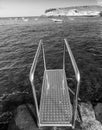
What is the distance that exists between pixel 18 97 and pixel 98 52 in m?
10.2

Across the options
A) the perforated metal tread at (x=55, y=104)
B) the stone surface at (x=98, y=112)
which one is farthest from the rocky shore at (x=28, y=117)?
the perforated metal tread at (x=55, y=104)

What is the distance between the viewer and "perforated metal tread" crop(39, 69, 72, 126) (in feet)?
11.1

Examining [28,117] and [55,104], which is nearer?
[28,117]

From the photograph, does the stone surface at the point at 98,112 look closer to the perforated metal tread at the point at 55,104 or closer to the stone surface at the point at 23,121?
the perforated metal tread at the point at 55,104

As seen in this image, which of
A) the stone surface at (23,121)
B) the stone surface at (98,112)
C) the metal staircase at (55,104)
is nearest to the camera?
the metal staircase at (55,104)

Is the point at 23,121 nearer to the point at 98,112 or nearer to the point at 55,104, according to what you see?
the point at 55,104

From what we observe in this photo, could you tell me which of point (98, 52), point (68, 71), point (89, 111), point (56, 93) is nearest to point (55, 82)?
point (56, 93)

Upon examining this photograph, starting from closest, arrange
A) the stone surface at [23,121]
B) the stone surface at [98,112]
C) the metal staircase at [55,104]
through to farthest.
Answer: the metal staircase at [55,104], the stone surface at [23,121], the stone surface at [98,112]

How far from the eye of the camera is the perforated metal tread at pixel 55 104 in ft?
11.1

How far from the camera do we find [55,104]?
158 inches

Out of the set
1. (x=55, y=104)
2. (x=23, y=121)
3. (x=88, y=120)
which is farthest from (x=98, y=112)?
(x=23, y=121)

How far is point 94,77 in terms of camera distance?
25.0 ft

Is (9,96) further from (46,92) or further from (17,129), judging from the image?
(17,129)

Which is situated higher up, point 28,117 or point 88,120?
point 28,117
